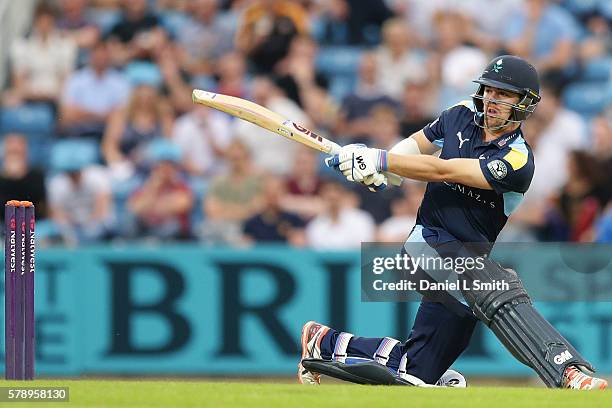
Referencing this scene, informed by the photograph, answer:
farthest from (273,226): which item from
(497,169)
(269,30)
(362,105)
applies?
(497,169)

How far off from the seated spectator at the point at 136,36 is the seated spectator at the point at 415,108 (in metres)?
2.75

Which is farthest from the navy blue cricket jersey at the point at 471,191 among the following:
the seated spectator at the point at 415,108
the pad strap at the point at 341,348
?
the seated spectator at the point at 415,108

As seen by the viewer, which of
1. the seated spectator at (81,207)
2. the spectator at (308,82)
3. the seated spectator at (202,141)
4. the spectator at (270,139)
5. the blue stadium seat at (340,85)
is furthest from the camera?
the blue stadium seat at (340,85)

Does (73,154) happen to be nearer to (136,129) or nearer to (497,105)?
(136,129)

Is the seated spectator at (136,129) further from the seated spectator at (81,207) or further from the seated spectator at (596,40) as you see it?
the seated spectator at (596,40)

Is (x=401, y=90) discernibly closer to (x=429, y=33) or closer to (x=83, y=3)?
(x=429, y=33)

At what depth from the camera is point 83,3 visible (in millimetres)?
15172

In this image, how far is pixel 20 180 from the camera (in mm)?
12789

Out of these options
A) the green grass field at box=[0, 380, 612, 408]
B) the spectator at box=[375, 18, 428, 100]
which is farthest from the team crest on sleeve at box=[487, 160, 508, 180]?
the spectator at box=[375, 18, 428, 100]

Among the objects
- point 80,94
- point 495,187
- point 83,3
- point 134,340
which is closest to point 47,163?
point 80,94

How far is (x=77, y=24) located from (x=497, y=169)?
8.42 meters

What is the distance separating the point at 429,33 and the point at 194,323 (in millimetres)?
5020

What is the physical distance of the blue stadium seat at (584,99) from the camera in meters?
13.8

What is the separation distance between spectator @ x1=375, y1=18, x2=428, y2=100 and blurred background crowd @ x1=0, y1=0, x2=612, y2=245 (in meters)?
0.02
